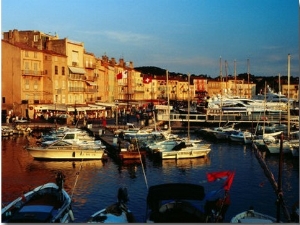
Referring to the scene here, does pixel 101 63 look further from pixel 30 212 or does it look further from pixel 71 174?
pixel 30 212

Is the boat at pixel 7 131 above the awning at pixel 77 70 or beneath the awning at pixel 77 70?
beneath

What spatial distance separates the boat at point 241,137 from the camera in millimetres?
21647

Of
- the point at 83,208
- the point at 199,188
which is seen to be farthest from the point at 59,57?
the point at 199,188

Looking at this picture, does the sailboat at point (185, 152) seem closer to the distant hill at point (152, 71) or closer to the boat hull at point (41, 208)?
the boat hull at point (41, 208)

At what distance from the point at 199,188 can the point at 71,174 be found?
6682mm

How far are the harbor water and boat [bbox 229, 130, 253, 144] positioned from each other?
2.10 m

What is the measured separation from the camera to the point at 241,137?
72.9 ft

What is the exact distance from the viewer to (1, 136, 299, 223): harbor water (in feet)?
36.2

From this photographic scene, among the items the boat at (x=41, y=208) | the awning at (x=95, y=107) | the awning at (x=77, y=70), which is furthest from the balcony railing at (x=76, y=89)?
the boat at (x=41, y=208)

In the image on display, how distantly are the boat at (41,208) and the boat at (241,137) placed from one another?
12897 mm

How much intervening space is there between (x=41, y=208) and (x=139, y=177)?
5836 millimetres

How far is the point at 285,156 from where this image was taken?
17.5 m

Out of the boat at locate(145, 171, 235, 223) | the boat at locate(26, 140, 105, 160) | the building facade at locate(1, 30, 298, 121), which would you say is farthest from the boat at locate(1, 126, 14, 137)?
the boat at locate(145, 171, 235, 223)

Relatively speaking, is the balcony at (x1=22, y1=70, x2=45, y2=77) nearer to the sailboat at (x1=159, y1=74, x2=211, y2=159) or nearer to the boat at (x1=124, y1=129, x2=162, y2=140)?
the boat at (x1=124, y1=129, x2=162, y2=140)
